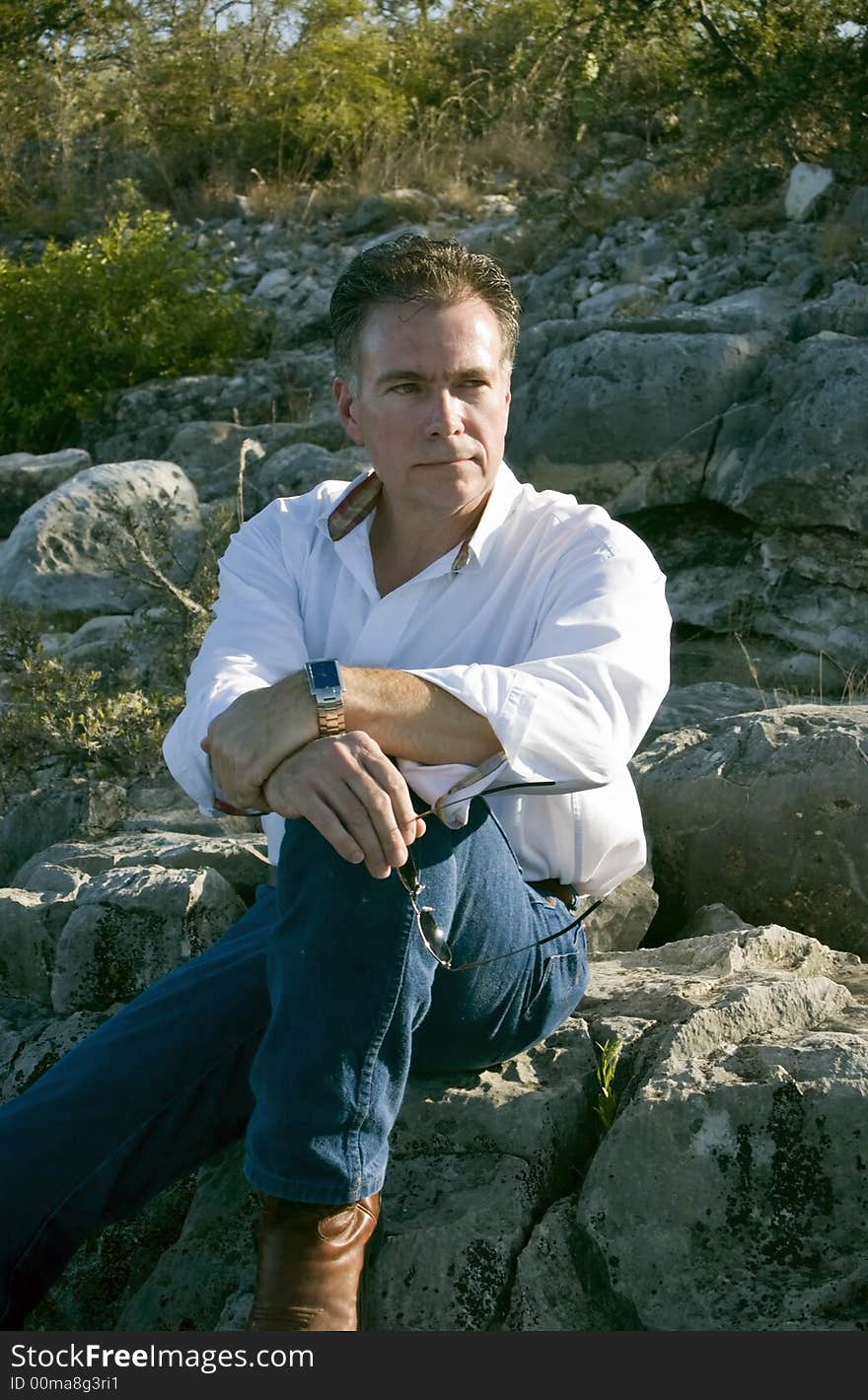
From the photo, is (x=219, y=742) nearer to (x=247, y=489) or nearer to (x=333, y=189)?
(x=247, y=489)

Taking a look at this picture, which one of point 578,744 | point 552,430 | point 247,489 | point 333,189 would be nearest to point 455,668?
point 578,744

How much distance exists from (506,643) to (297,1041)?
968 millimetres

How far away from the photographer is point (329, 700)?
245 centimetres

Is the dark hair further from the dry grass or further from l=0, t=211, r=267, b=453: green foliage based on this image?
l=0, t=211, r=267, b=453: green foliage

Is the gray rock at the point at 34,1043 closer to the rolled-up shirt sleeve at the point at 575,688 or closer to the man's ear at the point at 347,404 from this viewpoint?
the rolled-up shirt sleeve at the point at 575,688

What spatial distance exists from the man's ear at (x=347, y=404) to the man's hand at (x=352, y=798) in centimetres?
94

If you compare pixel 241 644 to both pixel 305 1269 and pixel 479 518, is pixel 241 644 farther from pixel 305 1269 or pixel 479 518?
pixel 305 1269

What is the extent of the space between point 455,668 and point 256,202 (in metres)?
10.5

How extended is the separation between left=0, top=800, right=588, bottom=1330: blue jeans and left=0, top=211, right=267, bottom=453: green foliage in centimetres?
734

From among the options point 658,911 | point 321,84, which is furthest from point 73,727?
point 321,84

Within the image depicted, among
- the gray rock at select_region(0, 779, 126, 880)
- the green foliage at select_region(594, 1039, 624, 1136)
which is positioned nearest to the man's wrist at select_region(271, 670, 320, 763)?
the green foliage at select_region(594, 1039, 624, 1136)

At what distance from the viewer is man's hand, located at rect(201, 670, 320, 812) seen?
2.47 metres

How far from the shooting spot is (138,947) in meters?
3.25

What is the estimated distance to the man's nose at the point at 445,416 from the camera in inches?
114
